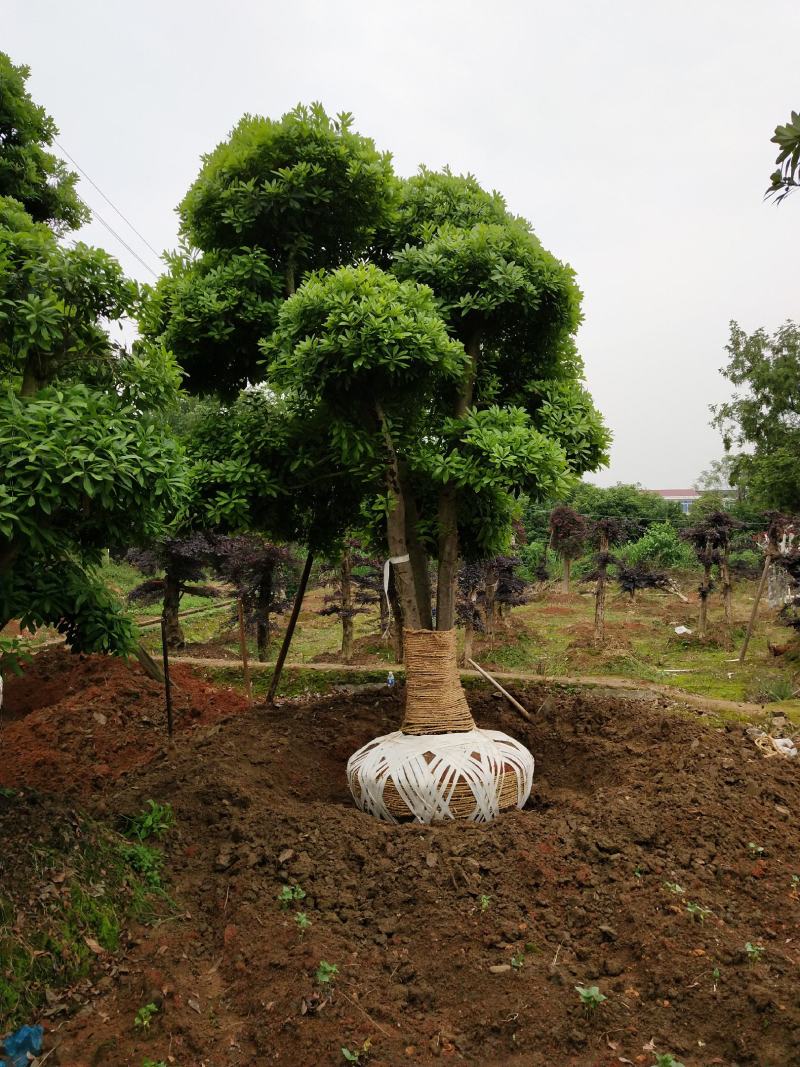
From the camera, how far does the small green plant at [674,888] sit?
3514 mm

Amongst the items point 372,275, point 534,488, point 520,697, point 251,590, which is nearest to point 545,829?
point 534,488

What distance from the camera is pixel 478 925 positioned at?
3.41m

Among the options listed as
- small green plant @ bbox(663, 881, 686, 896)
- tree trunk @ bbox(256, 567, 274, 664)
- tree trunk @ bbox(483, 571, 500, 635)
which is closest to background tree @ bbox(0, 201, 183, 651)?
small green plant @ bbox(663, 881, 686, 896)

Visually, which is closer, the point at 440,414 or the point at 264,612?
the point at 440,414

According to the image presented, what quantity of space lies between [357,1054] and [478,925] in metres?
0.98

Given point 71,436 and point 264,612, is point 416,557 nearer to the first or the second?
point 71,436

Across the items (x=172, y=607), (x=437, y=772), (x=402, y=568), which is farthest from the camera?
(x=172, y=607)

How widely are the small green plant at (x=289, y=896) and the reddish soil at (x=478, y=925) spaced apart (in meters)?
0.05

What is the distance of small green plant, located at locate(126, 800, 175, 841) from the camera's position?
425 cm

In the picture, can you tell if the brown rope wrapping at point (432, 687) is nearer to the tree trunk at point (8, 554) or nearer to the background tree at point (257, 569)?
the tree trunk at point (8, 554)

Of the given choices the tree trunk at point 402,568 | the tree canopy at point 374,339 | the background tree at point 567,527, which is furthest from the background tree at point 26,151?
the background tree at point 567,527

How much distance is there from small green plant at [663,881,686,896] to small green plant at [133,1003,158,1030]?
2489 mm

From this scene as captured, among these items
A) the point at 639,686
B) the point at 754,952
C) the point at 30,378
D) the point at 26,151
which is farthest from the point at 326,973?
the point at 26,151

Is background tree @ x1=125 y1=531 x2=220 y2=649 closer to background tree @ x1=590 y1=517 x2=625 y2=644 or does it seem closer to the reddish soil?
the reddish soil
